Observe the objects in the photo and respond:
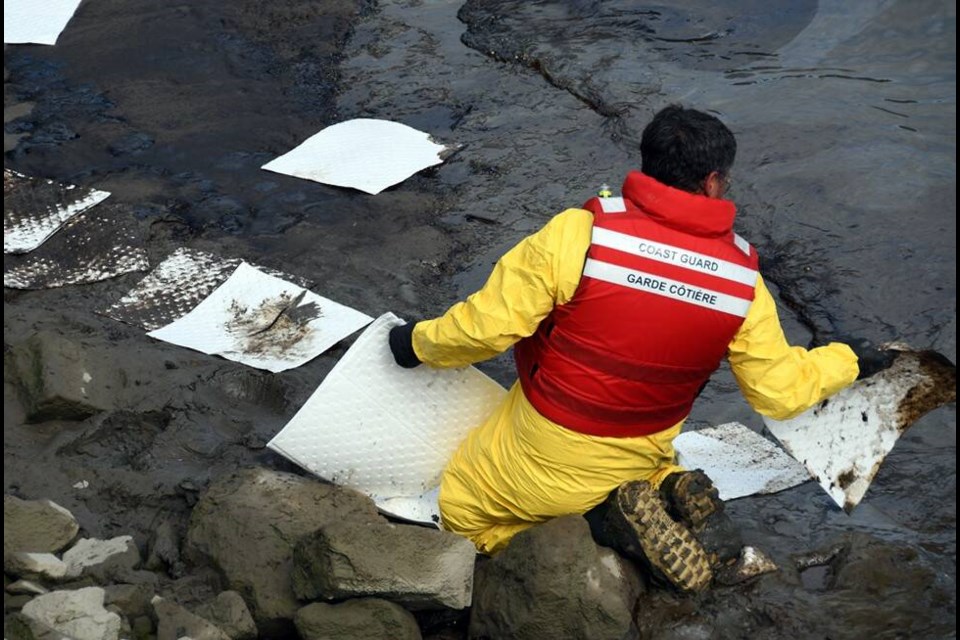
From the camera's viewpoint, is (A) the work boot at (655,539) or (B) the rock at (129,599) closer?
(B) the rock at (129,599)

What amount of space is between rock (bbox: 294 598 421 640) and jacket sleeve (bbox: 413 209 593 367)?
2.49 feet

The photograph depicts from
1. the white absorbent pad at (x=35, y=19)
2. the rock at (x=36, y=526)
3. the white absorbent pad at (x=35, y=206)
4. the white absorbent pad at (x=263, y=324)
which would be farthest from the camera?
the white absorbent pad at (x=35, y=19)

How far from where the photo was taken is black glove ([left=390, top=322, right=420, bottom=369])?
3443 millimetres

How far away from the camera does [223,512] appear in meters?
3.40

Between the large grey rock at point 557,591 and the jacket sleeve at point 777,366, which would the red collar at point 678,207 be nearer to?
the jacket sleeve at point 777,366

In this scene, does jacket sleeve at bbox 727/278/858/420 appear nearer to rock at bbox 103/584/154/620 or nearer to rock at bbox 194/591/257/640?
rock at bbox 194/591/257/640

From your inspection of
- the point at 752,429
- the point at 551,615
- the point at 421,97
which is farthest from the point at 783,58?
the point at 551,615

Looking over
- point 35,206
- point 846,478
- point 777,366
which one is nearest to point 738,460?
point 846,478

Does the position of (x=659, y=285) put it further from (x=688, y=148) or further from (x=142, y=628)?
(x=142, y=628)

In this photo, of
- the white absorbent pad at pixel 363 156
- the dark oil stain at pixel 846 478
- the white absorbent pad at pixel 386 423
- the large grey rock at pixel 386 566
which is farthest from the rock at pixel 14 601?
the white absorbent pad at pixel 363 156

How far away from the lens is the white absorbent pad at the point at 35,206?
5332mm

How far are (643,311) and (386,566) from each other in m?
0.98

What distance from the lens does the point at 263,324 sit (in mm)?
4773

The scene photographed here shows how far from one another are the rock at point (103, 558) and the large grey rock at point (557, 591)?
1055 mm
